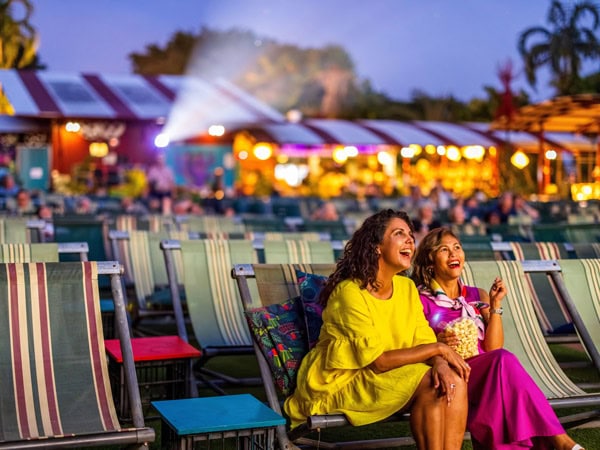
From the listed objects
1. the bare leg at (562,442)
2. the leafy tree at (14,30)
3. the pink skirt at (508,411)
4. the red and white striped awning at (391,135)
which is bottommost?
the bare leg at (562,442)

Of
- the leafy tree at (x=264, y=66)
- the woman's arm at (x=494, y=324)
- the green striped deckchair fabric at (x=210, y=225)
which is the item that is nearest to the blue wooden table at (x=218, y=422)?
the woman's arm at (x=494, y=324)

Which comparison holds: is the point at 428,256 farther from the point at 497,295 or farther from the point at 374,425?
the point at 374,425

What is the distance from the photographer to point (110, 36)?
263 ft

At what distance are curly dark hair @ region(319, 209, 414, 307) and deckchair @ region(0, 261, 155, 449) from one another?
0.87m

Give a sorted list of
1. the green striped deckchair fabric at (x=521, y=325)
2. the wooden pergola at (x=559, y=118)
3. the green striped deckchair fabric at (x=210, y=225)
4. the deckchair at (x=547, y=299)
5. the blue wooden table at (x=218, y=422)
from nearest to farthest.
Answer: the blue wooden table at (x=218, y=422)
the green striped deckchair fabric at (x=521, y=325)
the deckchair at (x=547, y=299)
the green striped deckchair fabric at (x=210, y=225)
the wooden pergola at (x=559, y=118)

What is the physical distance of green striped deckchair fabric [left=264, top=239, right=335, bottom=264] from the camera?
242 inches

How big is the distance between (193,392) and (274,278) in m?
0.78

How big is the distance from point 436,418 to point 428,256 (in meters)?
0.98

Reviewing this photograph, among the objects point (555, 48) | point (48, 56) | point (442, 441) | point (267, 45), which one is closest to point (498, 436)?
point (442, 441)

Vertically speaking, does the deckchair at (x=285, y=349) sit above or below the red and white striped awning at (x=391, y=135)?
below

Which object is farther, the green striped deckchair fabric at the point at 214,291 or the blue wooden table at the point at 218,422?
the green striped deckchair fabric at the point at 214,291

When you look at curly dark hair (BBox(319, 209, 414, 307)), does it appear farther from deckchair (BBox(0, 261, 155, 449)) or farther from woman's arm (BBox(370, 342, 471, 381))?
deckchair (BBox(0, 261, 155, 449))

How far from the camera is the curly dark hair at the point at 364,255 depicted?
379 cm

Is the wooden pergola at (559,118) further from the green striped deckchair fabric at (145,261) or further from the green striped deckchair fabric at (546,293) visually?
the green striped deckchair fabric at (145,261)
